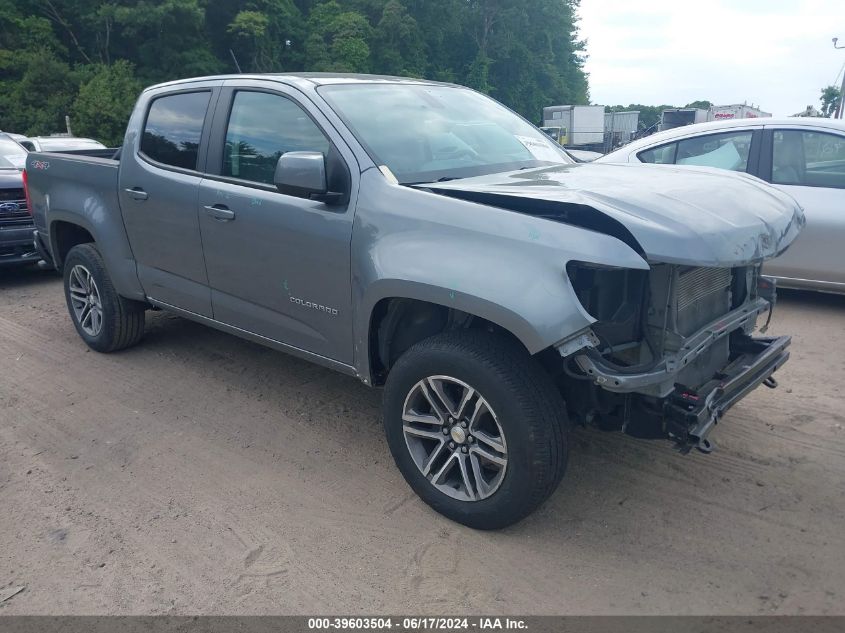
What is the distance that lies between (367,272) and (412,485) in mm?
1040

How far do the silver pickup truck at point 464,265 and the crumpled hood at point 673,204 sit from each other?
0.4 inches

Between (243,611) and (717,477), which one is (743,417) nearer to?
(717,477)

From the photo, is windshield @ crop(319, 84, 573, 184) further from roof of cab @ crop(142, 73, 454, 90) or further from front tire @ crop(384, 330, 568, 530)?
front tire @ crop(384, 330, 568, 530)

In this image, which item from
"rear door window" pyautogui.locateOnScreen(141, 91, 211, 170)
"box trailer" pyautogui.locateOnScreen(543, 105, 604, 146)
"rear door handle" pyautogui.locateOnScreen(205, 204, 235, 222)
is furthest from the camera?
"box trailer" pyautogui.locateOnScreen(543, 105, 604, 146)

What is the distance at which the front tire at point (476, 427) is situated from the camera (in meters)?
2.77

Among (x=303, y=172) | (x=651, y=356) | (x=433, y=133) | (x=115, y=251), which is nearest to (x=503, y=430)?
(x=651, y=356)

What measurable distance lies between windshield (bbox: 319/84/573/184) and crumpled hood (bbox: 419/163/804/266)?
243 millimetres

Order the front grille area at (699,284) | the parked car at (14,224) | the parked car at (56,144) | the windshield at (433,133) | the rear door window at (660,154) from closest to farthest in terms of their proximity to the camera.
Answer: the front grille area at (699,284), the windshield at (433,133), the rear door window at (660,154), the parked car at (14,224), the parked car at (56,144)

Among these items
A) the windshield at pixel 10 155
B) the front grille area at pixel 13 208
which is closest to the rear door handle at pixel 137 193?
the front grille area at pixel 13 208

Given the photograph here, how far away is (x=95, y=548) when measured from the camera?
301 cm

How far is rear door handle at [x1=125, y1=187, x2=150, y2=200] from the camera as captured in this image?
14.9ft

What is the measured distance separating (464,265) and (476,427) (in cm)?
71

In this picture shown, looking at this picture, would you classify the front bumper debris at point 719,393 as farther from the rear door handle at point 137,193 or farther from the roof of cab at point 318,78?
the rear door handle at point 137,193

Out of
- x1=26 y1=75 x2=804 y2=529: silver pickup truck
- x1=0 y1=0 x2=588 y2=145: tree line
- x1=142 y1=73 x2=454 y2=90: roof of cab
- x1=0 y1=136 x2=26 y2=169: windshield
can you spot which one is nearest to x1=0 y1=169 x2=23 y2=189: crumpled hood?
x1=0 y1=136 x2=26 y2=169: windshield
